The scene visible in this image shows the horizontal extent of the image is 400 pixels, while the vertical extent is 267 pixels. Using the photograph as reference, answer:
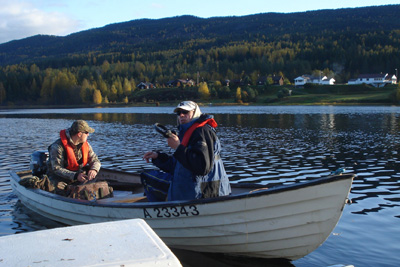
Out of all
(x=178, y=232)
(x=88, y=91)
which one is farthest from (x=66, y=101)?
(x=178, y=232)

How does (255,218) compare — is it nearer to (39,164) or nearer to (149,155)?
(149,155)

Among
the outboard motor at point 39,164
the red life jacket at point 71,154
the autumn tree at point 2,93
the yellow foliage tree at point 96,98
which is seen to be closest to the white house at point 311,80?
the yellow foliage tree at point 96,98

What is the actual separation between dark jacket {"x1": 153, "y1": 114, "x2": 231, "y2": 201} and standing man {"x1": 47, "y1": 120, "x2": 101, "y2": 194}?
10.9ft

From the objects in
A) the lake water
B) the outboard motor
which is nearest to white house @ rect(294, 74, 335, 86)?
the lake water

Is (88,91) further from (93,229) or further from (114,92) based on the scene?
(93,229)

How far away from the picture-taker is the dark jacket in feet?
25.3

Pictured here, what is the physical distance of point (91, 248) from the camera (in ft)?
11.2

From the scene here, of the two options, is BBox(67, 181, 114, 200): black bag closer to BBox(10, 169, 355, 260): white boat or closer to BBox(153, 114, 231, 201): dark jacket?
BBox(10, 169, 355, 260): white boat

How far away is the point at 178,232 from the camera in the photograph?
29.1ft

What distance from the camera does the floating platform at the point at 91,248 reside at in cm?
320

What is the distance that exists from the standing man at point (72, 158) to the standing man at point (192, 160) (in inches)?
→ 124

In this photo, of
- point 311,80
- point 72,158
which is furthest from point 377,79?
point 72,158

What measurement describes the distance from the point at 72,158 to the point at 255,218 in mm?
6252

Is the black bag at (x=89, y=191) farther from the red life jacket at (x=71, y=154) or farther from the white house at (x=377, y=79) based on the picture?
the white house at (x=377, y=79)
